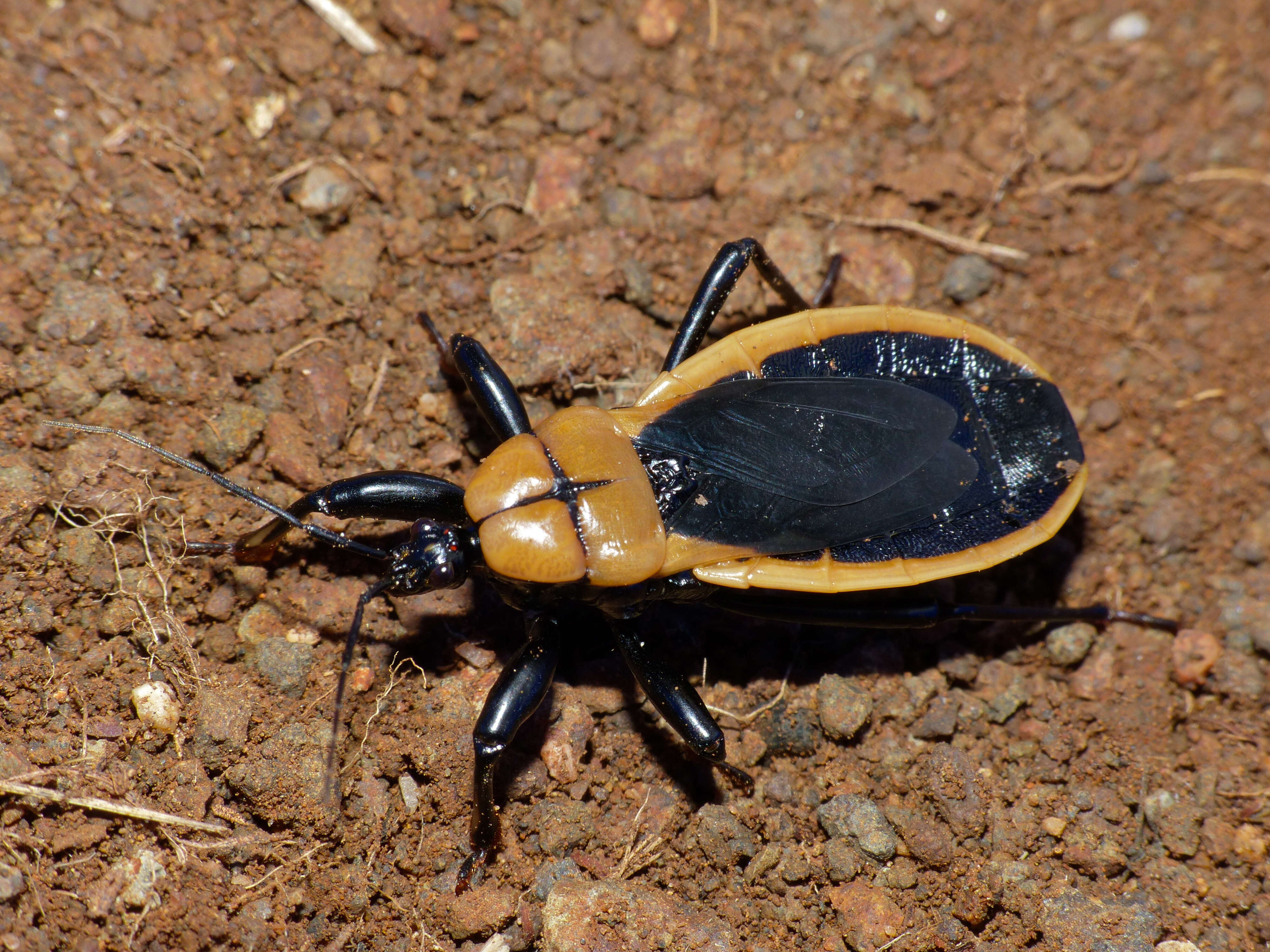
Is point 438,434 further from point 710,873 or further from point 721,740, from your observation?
point 710,873

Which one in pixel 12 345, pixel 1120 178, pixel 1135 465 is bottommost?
pixel 1135 465

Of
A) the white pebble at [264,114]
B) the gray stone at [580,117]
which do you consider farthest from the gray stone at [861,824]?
the white pebble at [264,114]

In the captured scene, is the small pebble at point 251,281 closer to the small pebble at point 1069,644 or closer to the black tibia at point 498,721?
the black tibia at point 498,721

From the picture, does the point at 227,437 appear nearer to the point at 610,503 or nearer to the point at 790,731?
the point at 610,503

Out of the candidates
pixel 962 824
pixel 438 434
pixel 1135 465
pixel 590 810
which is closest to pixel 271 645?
pixel 438 434

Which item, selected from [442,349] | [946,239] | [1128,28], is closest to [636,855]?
[442,349]

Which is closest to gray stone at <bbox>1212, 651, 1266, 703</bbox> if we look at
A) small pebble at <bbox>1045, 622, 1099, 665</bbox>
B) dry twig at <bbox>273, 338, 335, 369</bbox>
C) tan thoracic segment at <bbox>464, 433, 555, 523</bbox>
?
small pebble at <bbox>1045, 622, 1099, 665</bbox>

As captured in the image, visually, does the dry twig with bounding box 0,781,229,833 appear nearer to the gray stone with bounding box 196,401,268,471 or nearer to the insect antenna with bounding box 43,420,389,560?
the insect antenna with bounding box 43,420,389,560
